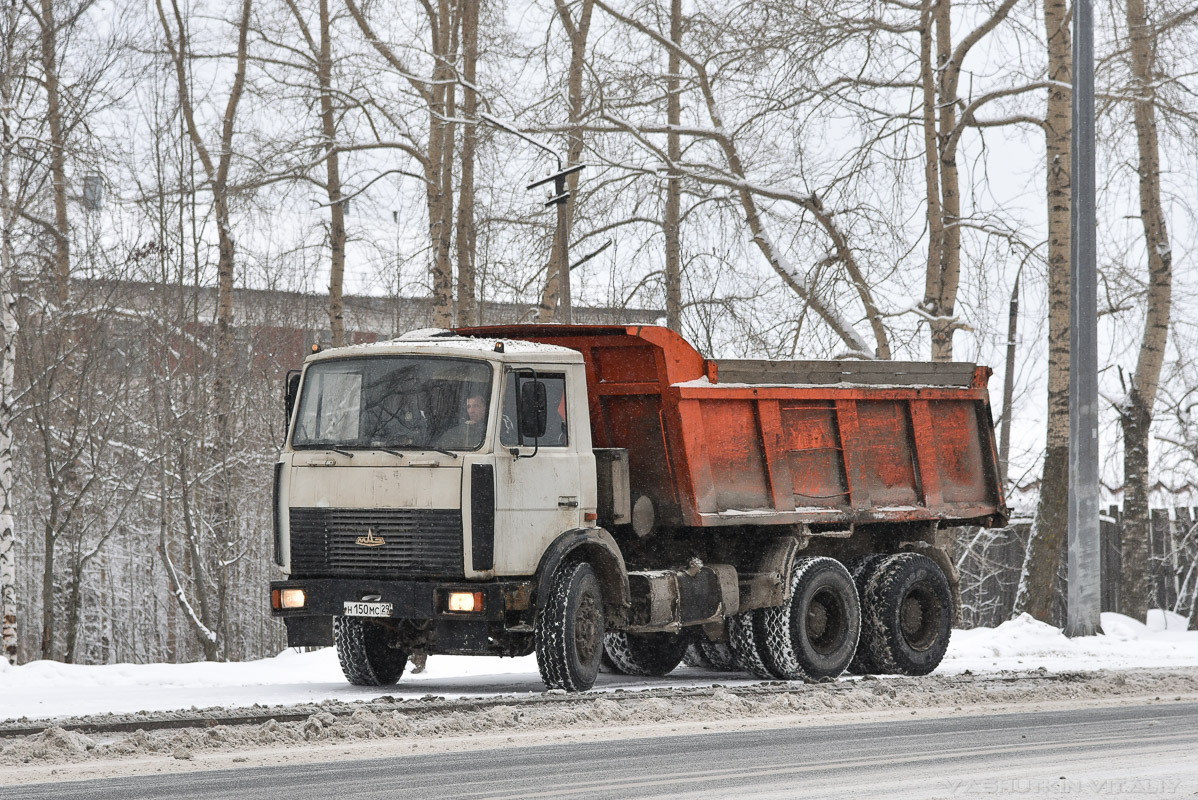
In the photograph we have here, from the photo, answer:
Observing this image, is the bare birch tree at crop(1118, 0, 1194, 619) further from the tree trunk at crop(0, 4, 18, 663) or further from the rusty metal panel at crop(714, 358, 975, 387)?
the tree trunk at crop(0, 4, 18, 663)

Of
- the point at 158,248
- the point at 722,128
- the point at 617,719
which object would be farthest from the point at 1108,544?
the point at 617,719

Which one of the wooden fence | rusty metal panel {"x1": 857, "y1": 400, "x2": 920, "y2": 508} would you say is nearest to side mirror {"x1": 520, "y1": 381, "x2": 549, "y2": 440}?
rusty metal panel {"x1": 857, "y1": 400, "x2": 920, "y2": 508}

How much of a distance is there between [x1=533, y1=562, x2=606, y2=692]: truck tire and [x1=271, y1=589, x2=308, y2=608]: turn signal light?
65.3 inches

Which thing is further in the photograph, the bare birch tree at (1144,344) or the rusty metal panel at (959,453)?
the bare birch tree at (1144,344)

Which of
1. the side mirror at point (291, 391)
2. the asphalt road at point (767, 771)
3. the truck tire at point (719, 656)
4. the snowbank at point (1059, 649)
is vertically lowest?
the snowbank at point (1059, 649)

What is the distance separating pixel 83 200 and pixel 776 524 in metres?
12.7

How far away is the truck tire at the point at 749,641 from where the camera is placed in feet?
42.2

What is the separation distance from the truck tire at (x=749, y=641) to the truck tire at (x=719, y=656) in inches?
44.4

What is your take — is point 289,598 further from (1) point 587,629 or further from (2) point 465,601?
(1) point 587,629

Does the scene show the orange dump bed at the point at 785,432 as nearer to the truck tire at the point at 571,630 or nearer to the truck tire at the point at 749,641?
the truck tire at the point at 749,641

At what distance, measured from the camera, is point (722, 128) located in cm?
2188

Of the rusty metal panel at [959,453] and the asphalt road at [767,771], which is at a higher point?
the rusty metal panel at [959,453]

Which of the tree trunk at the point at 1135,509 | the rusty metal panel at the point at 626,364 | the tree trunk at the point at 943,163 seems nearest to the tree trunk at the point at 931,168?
the tree trunk at the point at 943,163

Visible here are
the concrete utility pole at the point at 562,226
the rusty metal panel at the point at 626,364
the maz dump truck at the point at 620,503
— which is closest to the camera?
the maz dump truck at the point at 620,503
